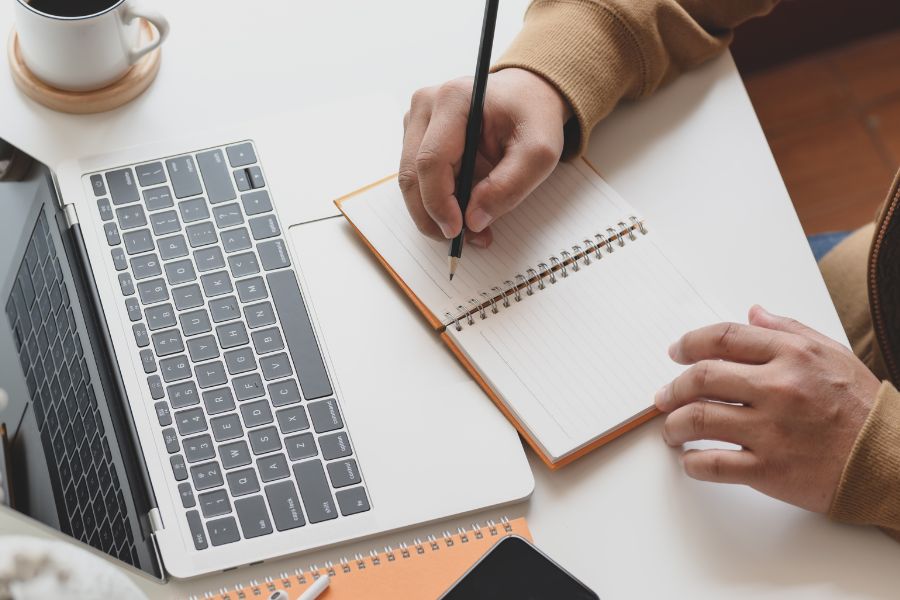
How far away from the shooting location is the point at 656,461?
0.77m

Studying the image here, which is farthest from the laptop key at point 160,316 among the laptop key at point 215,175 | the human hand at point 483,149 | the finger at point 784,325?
the finger at point 784,325

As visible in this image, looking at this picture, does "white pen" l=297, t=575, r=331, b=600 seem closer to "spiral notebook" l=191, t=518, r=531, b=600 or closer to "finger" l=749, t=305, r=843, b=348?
"spiral notebook" l=191, t=518, r=531, b=600

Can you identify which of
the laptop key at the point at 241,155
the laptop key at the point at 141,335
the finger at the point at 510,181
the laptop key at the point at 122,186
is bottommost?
the laptop key at the point at 141,335

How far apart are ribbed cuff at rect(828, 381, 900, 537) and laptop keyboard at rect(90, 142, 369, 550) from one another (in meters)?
0.34

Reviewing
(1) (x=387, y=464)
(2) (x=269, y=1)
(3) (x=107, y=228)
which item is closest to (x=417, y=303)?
(1) (x=387, y=464)

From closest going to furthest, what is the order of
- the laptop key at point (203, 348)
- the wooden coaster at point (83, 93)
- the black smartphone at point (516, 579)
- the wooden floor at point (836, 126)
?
the black smartphone at point (516, 579) → the laptop key at point (203, 348) → the wooden coaster at point (83, 93) → the wooden floor at point (836, 126)

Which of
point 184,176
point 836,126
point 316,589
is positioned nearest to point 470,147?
point 184,176

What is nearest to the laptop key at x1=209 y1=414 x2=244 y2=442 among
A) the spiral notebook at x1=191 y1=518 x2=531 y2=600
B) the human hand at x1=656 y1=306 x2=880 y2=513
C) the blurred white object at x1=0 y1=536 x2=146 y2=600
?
the spiral notebook at x1=191 y1=518 x2=531 y2=600

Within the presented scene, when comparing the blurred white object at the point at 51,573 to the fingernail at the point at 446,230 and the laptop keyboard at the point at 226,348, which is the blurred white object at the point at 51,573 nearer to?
the laptop keyboard at the point at 226,348

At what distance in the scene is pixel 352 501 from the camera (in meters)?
0.73

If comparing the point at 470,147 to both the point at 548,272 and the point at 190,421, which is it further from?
the point at 190,421

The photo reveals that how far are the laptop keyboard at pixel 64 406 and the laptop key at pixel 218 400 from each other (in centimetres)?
7

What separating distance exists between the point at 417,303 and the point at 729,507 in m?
0.28

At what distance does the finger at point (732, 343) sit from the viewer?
76 centimetres
